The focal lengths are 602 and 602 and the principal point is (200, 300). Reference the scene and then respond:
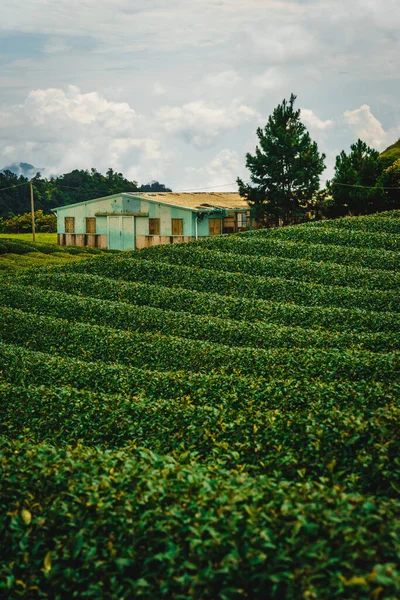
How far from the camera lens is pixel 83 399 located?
15617mm

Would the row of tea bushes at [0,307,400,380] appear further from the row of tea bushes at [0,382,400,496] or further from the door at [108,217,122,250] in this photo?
the door at [108,217,122,250]

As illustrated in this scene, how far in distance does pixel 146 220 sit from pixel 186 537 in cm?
4994

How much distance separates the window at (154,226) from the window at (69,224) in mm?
10259

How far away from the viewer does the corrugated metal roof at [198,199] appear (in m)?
55.5

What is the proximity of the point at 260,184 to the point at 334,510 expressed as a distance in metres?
52.3

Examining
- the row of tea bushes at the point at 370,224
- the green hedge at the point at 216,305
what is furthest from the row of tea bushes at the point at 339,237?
the green hedge at the point at 216,305

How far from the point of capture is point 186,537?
265 inches

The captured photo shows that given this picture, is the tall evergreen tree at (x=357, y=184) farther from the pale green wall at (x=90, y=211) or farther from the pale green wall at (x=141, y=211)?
the pale green wall at (x=90, y=211)

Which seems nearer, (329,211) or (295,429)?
(295,429)

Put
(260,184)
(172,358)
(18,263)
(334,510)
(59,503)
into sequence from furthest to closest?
(260,184), (18,263), (172,358), (59,503), (334,510)

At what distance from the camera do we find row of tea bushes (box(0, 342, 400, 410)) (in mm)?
14281

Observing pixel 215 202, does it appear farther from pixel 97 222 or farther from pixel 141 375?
pixel 141 375

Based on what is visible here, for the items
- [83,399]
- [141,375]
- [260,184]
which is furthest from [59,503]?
[260,184]

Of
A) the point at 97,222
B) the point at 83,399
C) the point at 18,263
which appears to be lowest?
the point at 83,399
